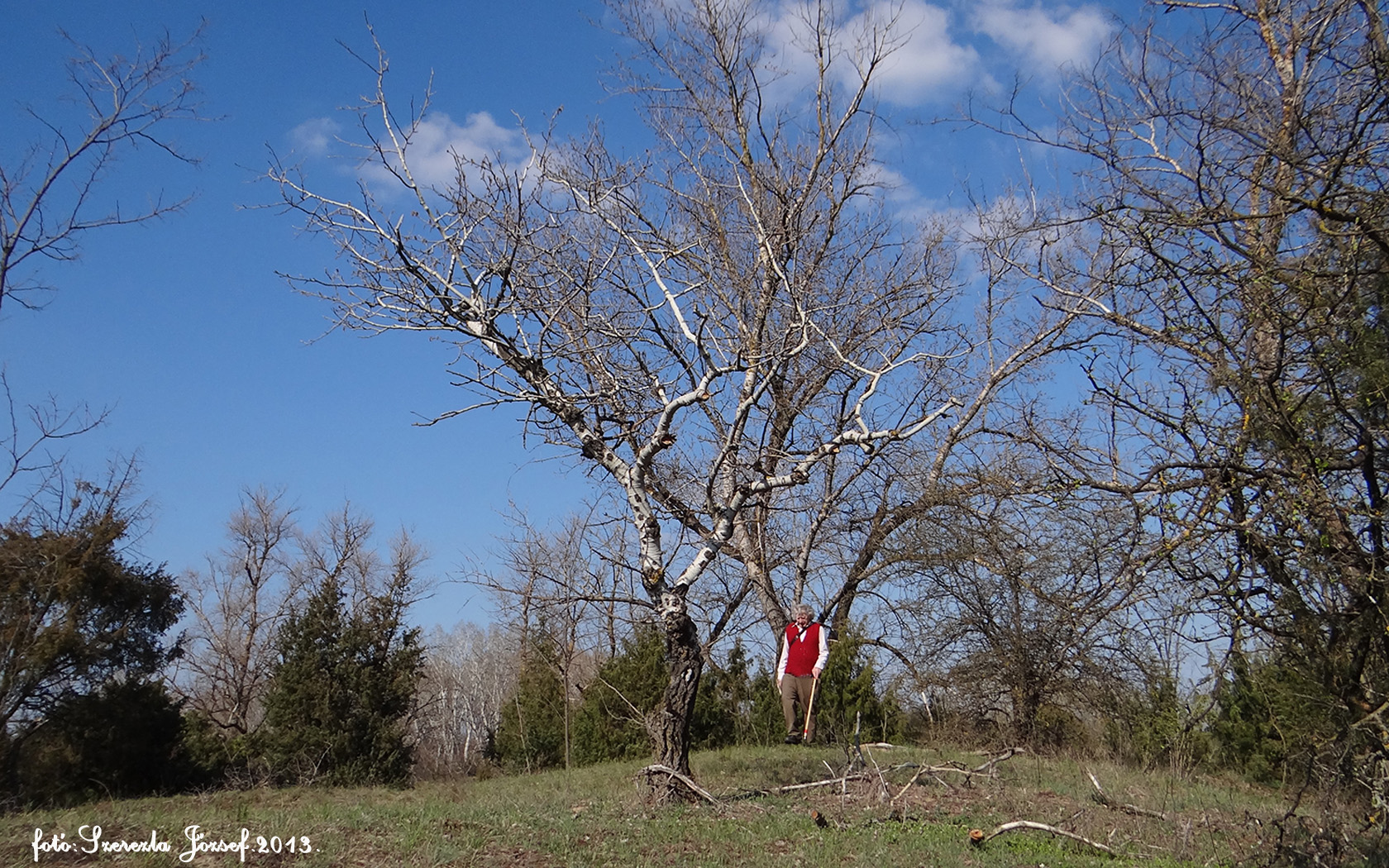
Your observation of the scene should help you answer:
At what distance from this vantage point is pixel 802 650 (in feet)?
34.7

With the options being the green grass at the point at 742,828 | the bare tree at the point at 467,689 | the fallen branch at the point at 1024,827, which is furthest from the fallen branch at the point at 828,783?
the bare tree at the point at 467,689

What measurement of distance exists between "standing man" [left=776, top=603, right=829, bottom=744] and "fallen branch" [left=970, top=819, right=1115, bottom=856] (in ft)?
9.89

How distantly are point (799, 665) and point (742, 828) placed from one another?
304 cm

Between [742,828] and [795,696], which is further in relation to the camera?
[795,696]

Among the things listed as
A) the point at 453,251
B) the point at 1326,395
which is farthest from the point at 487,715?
the point at 1326,395

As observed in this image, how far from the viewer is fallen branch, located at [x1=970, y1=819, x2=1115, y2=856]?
7234 mm

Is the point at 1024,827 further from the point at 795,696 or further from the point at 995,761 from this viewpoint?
the point at 795,696

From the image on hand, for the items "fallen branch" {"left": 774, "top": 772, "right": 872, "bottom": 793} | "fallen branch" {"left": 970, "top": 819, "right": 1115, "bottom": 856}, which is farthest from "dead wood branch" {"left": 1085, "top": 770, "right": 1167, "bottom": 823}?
"fallen branch" {"left": 774, "top": 772, "right": 872, "bottom": 793}

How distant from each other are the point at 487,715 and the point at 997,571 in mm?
45050

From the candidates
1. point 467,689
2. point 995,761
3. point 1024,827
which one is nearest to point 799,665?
point 995,761

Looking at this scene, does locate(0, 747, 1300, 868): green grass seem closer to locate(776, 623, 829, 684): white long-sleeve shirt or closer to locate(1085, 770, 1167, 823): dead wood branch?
locate(1085, 770, 1167, 823): dead wood branch

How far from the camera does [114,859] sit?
5391 millimetres

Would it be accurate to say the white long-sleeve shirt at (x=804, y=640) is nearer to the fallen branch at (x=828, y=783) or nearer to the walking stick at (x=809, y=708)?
the walking stick at (x=809, y=708)

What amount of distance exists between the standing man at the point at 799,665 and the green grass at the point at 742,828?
86 centimetres
